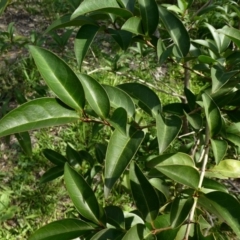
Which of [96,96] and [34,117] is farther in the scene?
[96,96]

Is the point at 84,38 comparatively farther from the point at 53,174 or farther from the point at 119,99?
the point at 53,174

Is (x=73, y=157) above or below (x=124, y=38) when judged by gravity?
below

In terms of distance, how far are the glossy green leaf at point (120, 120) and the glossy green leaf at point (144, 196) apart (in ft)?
0.30

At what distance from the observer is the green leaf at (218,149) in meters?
0.97

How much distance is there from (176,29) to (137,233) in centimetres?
54

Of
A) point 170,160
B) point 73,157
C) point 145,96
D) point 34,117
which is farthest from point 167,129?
point 73,157

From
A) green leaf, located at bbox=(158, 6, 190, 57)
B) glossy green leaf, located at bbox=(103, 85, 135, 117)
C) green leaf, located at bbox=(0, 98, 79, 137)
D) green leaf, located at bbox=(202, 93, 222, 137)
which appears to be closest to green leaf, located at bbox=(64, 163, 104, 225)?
green leaf, located at bbox=(0, 98, 79, 137)

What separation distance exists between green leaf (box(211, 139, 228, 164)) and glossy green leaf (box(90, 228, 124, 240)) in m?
0.27

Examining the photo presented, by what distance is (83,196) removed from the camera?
3.05ft

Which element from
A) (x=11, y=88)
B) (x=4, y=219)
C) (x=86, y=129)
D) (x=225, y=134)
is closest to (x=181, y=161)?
(x=225, y=134)

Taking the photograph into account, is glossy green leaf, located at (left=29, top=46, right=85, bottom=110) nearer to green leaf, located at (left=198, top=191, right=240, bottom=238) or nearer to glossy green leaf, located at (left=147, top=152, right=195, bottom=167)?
glossy green leaf, located at (left=147, top=152, right=195, bottom=167)

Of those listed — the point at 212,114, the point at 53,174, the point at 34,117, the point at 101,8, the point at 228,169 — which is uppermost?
the point at 101,8

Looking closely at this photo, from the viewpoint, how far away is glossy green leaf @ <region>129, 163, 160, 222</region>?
2.99 feet

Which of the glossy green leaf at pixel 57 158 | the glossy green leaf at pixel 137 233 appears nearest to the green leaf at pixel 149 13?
the glossy green leaf at pixel 137 233
